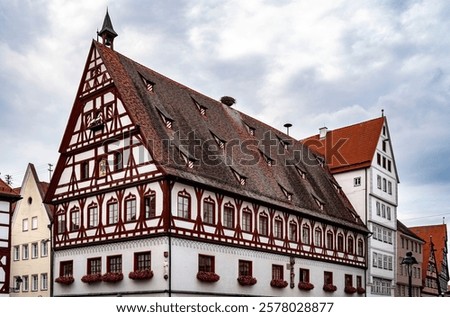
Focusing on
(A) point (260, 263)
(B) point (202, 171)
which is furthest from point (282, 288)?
(B) point (202, 171)

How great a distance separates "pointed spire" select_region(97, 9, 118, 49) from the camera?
42531 mm

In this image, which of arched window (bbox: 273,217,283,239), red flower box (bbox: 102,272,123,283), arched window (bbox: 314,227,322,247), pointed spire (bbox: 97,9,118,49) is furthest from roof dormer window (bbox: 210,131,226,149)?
red flower box (bbox: 102,272,123,283)

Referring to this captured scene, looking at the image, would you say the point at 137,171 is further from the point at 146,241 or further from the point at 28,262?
the point at 28,262

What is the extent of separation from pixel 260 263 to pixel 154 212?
917 centimetres

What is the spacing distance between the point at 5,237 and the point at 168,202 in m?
13.0

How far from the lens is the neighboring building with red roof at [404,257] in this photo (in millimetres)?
60719

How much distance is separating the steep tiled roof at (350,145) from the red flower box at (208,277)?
24205mm

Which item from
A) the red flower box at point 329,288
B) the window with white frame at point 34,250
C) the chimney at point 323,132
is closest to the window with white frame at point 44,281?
the window with white frame at point 34,250

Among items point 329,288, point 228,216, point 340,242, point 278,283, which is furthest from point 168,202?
point 340,242

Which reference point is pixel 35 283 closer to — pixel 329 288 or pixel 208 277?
pixel 208 277

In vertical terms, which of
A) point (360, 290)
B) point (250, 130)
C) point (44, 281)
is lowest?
point (360, 290)

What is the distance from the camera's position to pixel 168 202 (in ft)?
114

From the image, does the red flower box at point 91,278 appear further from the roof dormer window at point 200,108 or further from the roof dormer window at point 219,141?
the roof dormer window at point 200,108
